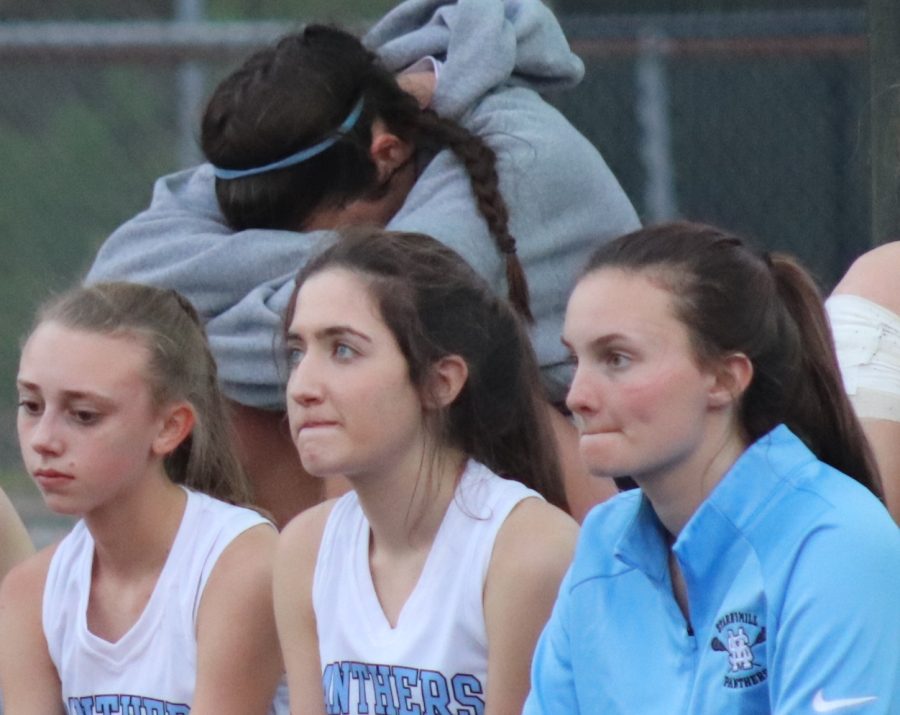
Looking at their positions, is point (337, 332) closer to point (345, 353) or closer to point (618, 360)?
point (345, 353)

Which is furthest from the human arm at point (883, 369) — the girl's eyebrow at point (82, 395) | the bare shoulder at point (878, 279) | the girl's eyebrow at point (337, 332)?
the girl's eyebrow at point (82, 395)

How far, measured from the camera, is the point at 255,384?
10.6 feet

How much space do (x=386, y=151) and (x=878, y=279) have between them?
0.88 metres

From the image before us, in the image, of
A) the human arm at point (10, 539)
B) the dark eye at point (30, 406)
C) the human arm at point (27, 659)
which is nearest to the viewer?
the dark eye at point (30, 406)

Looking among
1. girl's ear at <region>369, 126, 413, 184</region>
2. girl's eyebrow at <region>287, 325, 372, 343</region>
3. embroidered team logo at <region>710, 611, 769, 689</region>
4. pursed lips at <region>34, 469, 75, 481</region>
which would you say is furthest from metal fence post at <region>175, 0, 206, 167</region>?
embroidered team logo at <region>710, 611, 769, 689</region>

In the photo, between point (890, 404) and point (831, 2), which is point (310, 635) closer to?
point (890, 404)

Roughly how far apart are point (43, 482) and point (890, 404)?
49.7 inches

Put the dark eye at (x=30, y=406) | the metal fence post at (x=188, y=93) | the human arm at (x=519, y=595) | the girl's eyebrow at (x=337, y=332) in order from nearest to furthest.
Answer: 1. the human arm at (x=519, y=595)
2. the girl's eyebrow at (x=337, y=332)
3. the dark eye at (x=30, y=406)
4. the metal fence post at (x=188, y=93)

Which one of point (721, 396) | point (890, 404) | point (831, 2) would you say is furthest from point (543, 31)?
point (831, 2)

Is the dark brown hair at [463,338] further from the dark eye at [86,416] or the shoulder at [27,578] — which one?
the shoulder at [27,578]

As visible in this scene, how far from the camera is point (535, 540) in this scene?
2686 mm

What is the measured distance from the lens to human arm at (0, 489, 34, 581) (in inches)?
136

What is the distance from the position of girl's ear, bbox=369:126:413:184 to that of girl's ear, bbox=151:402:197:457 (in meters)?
0.54

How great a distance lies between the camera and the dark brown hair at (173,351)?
3.01 metres
